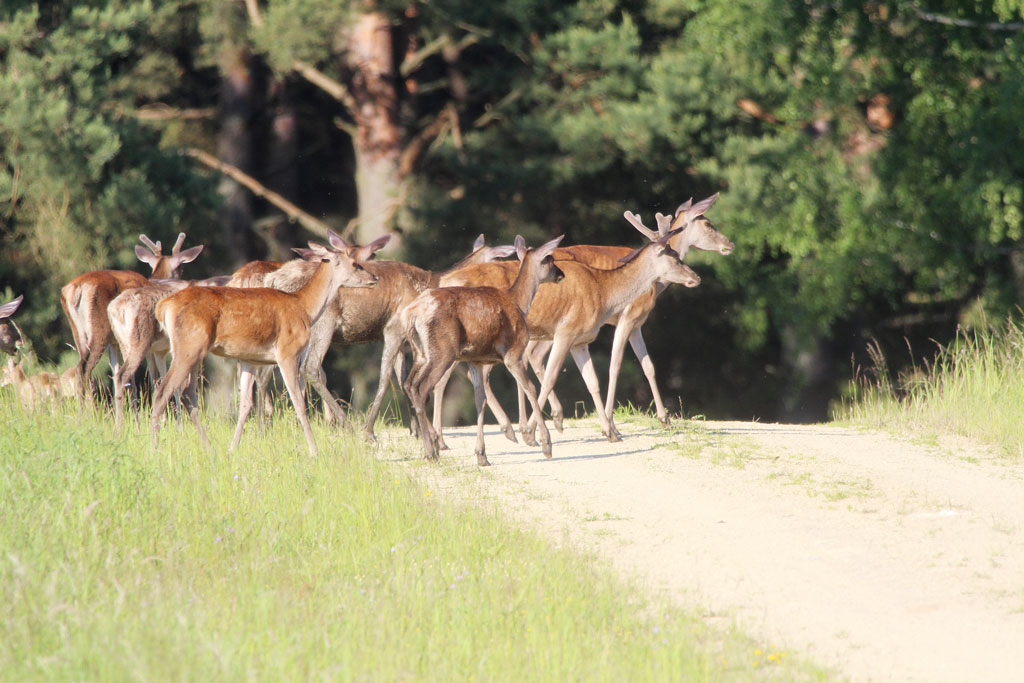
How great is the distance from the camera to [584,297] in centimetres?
1251

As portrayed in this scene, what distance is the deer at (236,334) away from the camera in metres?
10.2

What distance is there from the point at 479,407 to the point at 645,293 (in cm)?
278

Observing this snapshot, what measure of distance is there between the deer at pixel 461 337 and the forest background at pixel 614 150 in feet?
26.0

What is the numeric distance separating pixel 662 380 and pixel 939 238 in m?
7.78

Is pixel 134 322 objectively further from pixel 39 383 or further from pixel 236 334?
pixel 39 383

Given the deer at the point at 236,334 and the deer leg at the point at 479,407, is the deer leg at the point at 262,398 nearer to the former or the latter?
the deer at the point at 236,334

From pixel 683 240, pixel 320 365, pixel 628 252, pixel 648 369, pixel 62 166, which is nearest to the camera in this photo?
pixel 320 365

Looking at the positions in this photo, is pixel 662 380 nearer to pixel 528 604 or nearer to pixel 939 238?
pixel 939 238

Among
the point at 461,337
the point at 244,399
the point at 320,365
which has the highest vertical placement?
the point at 461,337

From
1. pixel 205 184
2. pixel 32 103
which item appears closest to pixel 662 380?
pixel 205 184

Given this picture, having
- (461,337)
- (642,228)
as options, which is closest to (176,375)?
(461,337)

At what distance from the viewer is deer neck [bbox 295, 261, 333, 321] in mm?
11375

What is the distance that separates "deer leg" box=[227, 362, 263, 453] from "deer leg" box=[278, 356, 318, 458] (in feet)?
1.31

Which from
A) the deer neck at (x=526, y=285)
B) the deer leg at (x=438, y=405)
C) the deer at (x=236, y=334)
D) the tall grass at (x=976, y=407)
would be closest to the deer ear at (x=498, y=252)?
the deer neck at (x=526, y=285)
